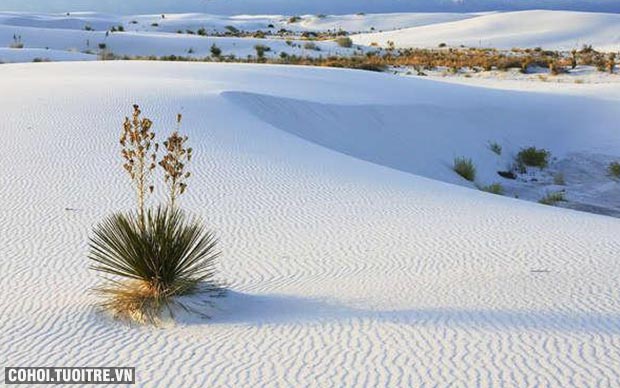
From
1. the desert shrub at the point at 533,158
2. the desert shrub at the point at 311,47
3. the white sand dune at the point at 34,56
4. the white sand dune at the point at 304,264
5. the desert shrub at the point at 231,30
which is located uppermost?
the desert shrub at the point at 231,30

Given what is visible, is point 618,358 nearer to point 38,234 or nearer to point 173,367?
point 173,367

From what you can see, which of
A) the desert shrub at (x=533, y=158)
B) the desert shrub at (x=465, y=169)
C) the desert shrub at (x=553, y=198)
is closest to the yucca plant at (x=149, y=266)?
the desert shrub at (x=553, y=198)

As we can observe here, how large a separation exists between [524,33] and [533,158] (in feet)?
159

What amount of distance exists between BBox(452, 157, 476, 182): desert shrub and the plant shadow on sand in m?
9.69

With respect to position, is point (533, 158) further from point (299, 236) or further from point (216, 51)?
point (216, 51)

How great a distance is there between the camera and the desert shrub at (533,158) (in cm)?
1695

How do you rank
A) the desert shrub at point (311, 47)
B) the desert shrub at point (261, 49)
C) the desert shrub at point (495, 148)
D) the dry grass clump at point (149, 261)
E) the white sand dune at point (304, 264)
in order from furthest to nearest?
the desert shrub at point (311, 47), the desert shrub at point (261, 49), the desert shrub at point (495, 148), the dry grass clump at point (149, 261), the white sand dune at point (304, 264)

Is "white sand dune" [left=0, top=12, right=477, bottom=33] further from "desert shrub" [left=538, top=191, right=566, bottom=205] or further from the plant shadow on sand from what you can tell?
the plant shadow on sand

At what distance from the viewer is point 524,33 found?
62.4 meters

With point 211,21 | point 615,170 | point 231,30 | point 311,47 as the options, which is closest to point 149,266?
point 615,170

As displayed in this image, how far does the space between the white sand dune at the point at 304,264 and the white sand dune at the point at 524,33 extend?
4409cm

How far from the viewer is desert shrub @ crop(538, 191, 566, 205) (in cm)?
1348

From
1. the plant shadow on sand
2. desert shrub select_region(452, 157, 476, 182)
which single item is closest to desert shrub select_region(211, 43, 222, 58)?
desert shrub select_region(452, 157, 476, 182)

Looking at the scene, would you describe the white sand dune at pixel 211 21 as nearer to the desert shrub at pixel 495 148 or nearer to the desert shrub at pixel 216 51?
the desert shrub at pixel 216 51
